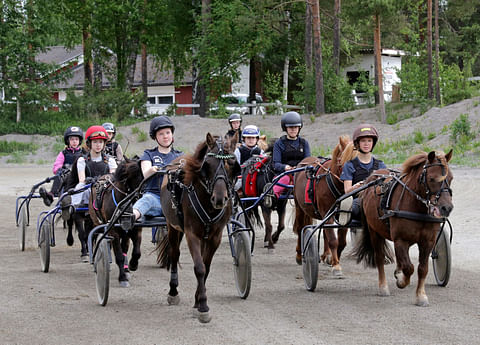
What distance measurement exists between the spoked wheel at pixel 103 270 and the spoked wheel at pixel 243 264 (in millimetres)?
1382

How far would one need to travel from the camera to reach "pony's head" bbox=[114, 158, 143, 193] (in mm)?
9102

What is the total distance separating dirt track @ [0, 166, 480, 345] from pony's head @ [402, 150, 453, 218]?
1.03 m

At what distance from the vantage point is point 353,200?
8430 mm

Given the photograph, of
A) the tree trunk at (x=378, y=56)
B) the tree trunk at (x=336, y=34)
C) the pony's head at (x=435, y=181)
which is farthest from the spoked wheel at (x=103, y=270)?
the tree trunk at (x=336, y=34)

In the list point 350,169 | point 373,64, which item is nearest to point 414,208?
point 350,169

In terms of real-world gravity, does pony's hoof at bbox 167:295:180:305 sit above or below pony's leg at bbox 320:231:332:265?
below

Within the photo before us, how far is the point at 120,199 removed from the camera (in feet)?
29.9

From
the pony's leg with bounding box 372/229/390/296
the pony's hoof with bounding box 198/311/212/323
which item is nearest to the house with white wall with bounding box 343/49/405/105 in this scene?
the pony's leg with bounding box 372/229/390/296

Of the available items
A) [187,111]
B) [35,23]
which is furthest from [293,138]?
[187,111]

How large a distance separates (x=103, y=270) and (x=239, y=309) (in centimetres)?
151

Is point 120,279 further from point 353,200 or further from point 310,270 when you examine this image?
point 353,200

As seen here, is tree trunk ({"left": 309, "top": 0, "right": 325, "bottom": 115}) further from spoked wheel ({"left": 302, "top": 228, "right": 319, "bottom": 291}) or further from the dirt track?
spoked wheel ({"left": 302, "top": 228, "right": 319, "bottom": 291})

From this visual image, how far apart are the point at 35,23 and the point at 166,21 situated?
6.57 m

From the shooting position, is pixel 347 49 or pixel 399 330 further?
pixel 347 49
